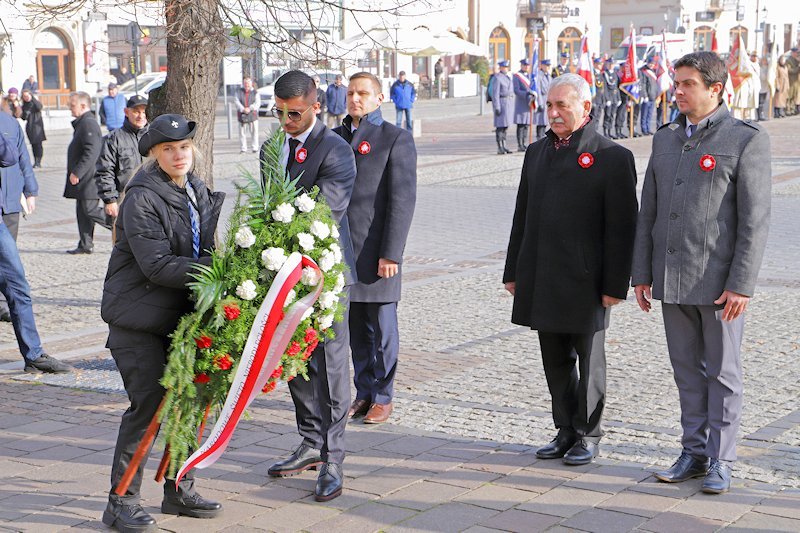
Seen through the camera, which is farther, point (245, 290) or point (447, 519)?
point (447, 519)

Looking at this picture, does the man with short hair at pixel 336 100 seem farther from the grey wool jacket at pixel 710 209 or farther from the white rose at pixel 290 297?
the white rose at pixel 290 297

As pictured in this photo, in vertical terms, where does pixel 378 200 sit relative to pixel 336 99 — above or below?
below

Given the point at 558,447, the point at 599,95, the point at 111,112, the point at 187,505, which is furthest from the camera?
the point at 599,95

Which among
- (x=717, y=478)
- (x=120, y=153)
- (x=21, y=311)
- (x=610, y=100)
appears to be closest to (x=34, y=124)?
(x=610, y=100)

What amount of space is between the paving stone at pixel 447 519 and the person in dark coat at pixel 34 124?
20185mm

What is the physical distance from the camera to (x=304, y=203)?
4.67m

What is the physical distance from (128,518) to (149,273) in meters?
1.02

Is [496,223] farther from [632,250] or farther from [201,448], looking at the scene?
[201,448]

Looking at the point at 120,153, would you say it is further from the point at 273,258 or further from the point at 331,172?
the point at 273,258

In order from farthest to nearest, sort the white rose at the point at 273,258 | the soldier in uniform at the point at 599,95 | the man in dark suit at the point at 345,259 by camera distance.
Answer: the soldier in uniform at the point at 599,95 < the man in dark suit at the point at 345,259 < the white rose at the point at 273,258

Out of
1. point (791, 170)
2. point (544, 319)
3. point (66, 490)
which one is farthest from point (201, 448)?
point (791, 170)

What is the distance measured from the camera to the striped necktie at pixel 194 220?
4.64 meters

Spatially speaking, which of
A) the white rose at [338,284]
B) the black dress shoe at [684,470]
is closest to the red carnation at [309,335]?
the white rose at [338,284]

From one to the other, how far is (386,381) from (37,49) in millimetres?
43089
